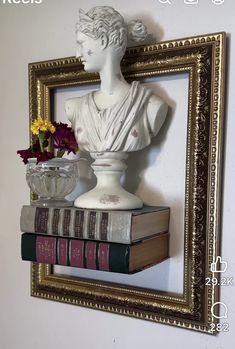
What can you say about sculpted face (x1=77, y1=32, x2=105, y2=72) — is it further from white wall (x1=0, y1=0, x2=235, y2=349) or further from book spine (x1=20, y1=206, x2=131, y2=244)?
book spine (x1=20, y1=206, x2=131, y2=244)

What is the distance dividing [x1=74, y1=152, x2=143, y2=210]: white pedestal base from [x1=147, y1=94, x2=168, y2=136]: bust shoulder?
9cm

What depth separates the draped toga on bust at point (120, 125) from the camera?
0.76m

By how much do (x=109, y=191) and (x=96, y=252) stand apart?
0.42ft

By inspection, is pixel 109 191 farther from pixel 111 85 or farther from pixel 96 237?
pixel 111 85

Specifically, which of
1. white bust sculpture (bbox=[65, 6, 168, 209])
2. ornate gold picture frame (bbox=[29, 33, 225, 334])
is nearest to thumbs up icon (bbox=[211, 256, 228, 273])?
ornate gold picture frame (bbox=[29, 33, 225, 334])

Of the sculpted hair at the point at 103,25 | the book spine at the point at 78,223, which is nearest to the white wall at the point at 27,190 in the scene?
the sculpted hair at the point at 103,25

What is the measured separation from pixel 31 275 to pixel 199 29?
758 mm

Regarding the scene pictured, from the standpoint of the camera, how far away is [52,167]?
0.79m

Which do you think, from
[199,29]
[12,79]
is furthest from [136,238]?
[12,79]

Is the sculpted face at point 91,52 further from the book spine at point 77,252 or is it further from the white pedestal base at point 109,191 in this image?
the book spine at point 77,252

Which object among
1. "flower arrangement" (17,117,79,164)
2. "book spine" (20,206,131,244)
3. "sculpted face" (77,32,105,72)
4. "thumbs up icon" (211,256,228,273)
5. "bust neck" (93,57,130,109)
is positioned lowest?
"thumbs up icon" (211,256,228,273)

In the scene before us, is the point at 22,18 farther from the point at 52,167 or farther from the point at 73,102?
the point at 52,167

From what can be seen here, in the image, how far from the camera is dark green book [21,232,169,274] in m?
0.69

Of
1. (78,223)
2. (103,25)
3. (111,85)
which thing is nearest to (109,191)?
(78,223)
